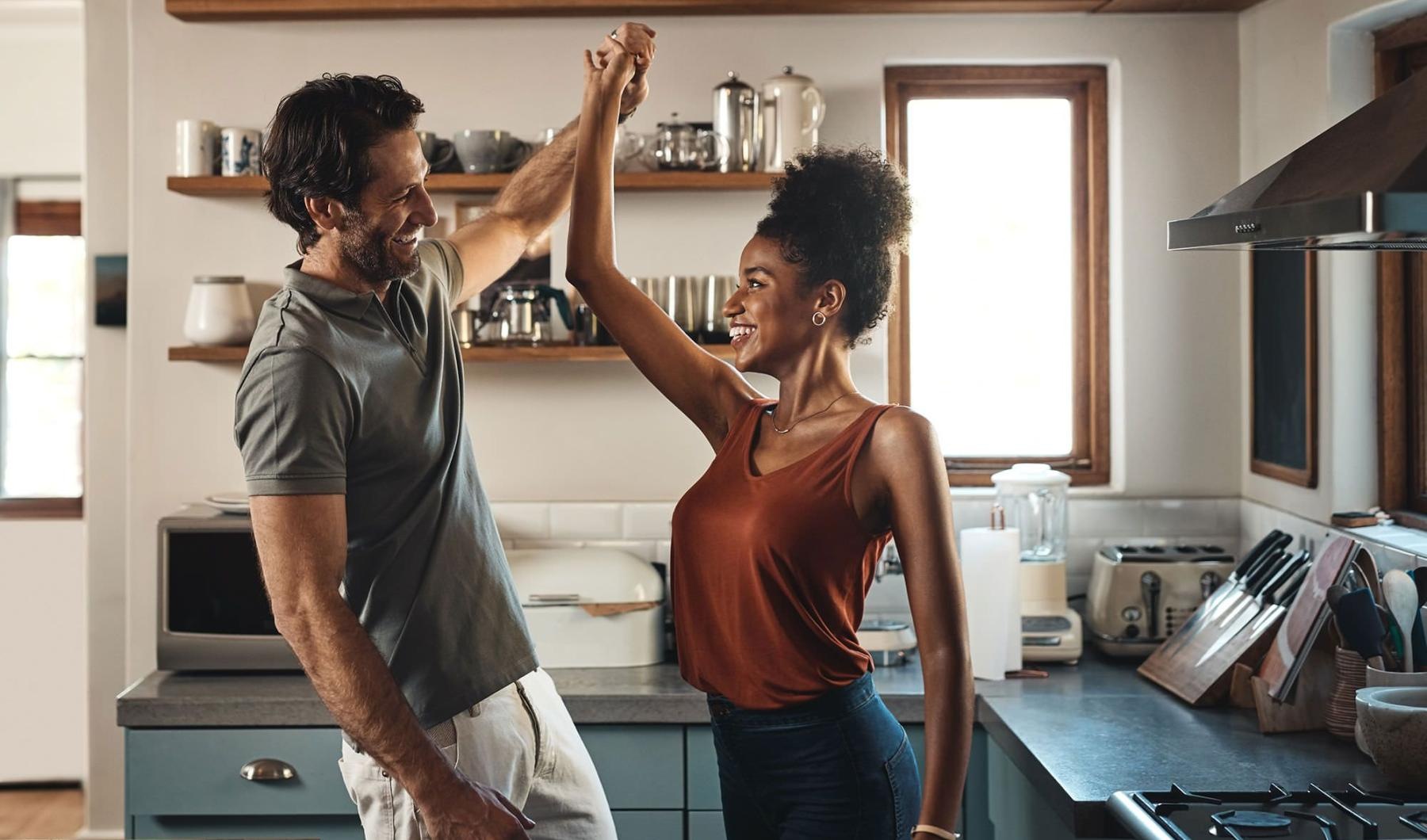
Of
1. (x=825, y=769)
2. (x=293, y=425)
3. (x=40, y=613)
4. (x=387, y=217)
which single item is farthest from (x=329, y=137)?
(x=40, y=613)

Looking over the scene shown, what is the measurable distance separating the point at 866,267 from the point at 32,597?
14.0 ft

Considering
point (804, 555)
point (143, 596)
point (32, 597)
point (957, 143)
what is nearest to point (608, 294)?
point (804, 555)

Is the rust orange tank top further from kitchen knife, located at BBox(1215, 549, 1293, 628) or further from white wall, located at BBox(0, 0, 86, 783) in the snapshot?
white wall, located at BBox(0, 0, 86, 783)

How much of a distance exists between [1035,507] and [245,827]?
187 cm

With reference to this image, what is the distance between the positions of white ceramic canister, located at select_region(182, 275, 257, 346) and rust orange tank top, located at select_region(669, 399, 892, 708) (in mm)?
1849

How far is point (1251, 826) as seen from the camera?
182 cm

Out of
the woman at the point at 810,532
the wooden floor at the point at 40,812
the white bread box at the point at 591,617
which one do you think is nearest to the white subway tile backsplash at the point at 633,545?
the white bread box at the point at 591,617

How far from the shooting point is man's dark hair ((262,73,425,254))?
5.65ft

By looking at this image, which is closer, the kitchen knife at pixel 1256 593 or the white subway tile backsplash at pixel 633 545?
the kitchen knife at pixel 1256 593

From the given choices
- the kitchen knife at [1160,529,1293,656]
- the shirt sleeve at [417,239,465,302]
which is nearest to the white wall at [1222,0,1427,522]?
the kitchen knife at [1160,529,1293,656]

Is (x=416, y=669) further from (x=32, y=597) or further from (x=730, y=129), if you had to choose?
(x=32, y=597)

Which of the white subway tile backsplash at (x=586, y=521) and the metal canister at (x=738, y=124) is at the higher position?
the metal canister at (x=738, y=124)

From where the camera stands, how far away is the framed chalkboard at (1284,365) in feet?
9.30

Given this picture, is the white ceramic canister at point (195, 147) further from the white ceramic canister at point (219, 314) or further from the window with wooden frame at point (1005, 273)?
the window with wooden frame at point (1005, 273)
